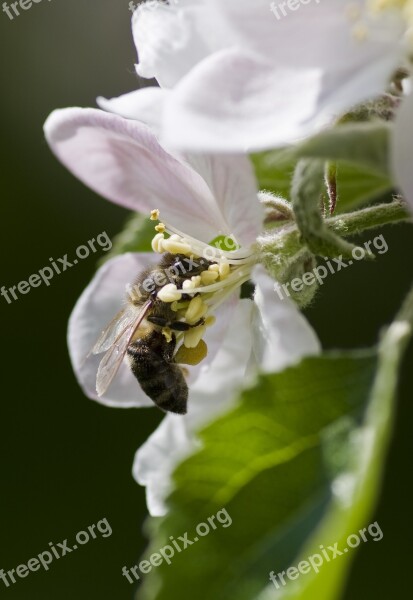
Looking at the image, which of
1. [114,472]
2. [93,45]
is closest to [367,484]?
[114,472]

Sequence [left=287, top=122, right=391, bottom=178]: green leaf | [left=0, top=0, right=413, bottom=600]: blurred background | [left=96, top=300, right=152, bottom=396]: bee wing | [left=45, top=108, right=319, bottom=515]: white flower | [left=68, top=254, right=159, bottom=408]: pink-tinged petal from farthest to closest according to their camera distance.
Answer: [left=0, top=0, right=413, bottom=600]: blurred background
[left=68, top=254, right=159, bottom=408]: pink-tinged petal
[left=96, top=300, right=152, bottom=396]: bee wing
[left=45, top=108, right=319, bottom=515]: white flower
[left=287, top=122, right=391, bottom=178]: green leaf

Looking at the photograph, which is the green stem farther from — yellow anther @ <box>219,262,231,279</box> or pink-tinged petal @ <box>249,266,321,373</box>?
yellow anther @ <box>219,262,231,279</box>

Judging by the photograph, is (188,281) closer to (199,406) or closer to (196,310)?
(196,310)

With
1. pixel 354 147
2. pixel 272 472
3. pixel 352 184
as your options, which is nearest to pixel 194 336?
pixel 352 184

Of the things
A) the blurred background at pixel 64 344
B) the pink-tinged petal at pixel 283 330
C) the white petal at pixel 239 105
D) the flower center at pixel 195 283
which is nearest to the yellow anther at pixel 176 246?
the flower center at pixel 195 283

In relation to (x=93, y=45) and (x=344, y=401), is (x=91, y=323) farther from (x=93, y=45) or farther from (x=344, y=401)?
(x=93, y=45)

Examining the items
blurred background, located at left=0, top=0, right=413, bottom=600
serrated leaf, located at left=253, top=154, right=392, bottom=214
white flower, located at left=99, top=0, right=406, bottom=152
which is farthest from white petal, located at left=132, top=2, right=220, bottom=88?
blurred background, located at left=0, top=0, right=413, bottom=600
